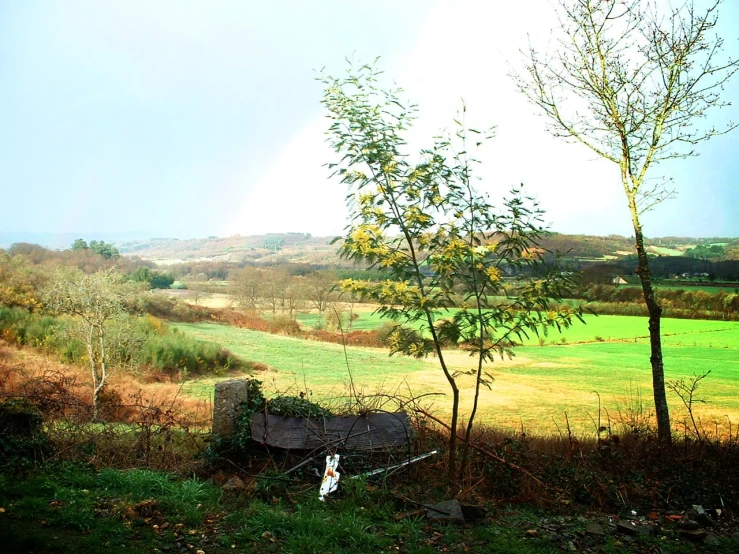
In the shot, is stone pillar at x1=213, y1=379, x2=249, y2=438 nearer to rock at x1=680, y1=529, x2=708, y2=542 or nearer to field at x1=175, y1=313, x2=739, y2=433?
field at x1=175, y1=313, x2=739, y2=433

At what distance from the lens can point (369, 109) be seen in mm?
4910

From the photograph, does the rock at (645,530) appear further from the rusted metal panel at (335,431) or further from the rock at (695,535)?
the rusted metal panel at (335,431)

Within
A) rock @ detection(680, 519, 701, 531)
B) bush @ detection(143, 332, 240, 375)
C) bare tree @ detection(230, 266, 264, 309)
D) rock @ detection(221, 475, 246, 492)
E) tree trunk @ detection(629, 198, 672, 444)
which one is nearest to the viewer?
rock @ detection(680, 519, 701, 531)

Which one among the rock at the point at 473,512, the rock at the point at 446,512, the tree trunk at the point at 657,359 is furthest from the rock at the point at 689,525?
the tree trunk at the point at 657,359

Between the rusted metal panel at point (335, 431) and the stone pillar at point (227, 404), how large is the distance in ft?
0.71

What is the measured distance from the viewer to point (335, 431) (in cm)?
511

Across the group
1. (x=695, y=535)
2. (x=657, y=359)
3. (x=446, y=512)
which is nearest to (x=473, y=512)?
(x=446, y=512)

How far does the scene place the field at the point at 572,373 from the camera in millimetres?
8680

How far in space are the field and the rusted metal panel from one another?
294 cm

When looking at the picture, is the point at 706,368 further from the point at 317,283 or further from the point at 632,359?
the point at 317,283

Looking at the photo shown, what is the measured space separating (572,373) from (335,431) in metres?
6.47

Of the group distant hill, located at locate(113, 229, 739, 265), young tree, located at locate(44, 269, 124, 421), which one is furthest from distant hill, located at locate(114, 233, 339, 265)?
young tree, located at locate(44, 269, 124, 421)

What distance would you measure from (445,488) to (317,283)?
10.7 metres

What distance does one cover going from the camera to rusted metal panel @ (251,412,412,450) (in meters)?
4.98
